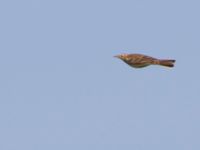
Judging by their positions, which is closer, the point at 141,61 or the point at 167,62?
the point at 141,61

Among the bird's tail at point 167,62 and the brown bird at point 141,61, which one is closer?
the brown bird at point 141,61

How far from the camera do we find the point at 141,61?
93.8 feet

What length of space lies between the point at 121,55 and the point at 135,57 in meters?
1.16

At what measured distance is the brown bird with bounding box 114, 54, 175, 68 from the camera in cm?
2843

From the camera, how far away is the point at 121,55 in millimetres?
29906

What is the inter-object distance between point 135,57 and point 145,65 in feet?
1.98

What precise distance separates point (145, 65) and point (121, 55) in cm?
172

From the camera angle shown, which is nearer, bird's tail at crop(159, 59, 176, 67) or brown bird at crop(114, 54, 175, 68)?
brown bird at crop(114, 54, 175, 68)

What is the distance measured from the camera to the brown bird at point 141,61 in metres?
28.4

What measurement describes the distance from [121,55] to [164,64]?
1.75m

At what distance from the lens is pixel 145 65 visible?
93.2 ft

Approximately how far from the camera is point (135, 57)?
28.8 metres
